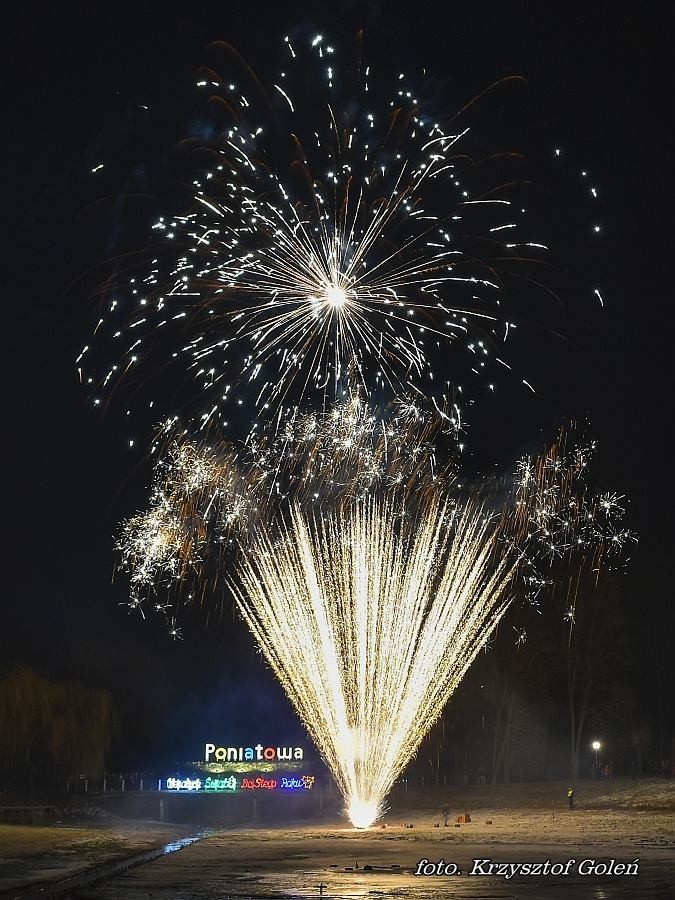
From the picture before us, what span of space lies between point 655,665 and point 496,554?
27.9 m

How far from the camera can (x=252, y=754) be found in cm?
7056

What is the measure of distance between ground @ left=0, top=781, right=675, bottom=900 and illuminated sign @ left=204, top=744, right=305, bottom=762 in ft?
73.7

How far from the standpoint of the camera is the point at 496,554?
1582 inches

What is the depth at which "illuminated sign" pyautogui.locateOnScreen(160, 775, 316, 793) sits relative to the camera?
66438mm

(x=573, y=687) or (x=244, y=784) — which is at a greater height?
(x=573, y=687)

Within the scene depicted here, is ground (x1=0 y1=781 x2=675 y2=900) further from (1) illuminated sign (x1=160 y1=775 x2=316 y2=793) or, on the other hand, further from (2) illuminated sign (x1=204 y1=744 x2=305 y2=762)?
(2) illuminated sign (x1=204 y1=744 x2=305 y2=762)

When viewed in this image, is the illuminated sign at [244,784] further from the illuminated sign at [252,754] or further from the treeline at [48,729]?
the treeline at [48,729]

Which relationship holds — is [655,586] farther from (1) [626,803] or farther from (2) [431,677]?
(2) [431,677]

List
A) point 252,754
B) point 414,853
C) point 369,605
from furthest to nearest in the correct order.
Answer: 1. point 252,754
2. point 369,605
3. point 414,853

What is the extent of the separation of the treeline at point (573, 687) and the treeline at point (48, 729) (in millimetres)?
22280

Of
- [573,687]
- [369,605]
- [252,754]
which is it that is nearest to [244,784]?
[252,754]

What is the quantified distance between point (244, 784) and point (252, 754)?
2.18m

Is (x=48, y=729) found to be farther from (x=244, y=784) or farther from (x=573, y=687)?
(x=573, y=687)

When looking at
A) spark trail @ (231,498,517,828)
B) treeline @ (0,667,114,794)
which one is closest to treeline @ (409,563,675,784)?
treeline @ (0,667,114,794)
